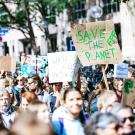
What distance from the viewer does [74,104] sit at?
5816mm

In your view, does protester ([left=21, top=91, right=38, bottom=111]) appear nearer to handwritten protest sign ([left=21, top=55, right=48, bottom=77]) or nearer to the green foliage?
handwritten protest sign ([left=21, top=55, right=48, bottom=77])

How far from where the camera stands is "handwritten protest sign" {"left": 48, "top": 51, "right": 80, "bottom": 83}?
1059 cm

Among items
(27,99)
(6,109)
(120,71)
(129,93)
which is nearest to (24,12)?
(120,71)

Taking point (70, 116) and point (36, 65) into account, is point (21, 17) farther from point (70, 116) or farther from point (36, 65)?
point (70, 116)

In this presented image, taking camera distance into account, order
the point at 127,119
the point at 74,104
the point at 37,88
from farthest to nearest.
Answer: the point at 37,88, the point at 74,104, the point at 127,119

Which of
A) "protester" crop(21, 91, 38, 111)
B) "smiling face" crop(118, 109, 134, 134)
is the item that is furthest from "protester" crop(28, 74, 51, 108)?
"smiling face" crop(118, 109, 134, 134)

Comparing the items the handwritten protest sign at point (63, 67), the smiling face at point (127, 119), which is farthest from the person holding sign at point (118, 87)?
the smiling face at point (127, 119)

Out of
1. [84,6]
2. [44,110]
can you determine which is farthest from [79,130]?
[84,6]

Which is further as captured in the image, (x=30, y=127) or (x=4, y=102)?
(x=4, y=102)

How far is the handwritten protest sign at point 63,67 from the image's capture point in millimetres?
10586

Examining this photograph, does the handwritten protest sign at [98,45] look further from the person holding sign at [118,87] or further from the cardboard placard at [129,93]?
the cardboard placard at [129,93]

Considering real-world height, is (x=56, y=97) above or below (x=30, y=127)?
below

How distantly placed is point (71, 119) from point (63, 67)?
16.7 feet

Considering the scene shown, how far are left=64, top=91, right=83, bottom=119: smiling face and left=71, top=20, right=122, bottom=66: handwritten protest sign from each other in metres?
3.74
